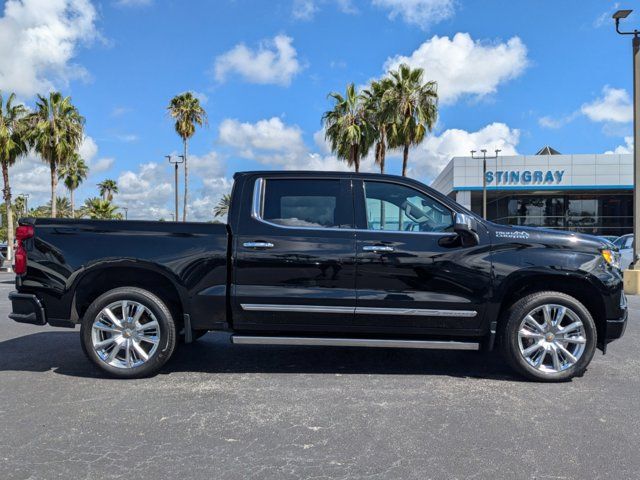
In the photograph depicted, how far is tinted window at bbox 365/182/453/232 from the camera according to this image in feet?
14.9

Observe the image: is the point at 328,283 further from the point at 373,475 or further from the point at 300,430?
the point at 373,475

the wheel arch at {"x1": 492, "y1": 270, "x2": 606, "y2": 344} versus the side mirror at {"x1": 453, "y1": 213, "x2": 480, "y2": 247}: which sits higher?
the side mirror at {"x1": 453, "y1": 213, "x2": 480, "y2": 247}

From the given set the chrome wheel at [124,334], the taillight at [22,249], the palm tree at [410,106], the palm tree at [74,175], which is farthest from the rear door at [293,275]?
the palm tree at [74,175]

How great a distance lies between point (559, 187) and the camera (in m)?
35.4

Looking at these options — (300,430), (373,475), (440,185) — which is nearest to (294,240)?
(300,430)

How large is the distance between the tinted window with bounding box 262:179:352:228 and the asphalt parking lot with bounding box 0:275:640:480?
1478 millimetres

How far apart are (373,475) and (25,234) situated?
3.81 meters

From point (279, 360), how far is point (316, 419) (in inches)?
65.4

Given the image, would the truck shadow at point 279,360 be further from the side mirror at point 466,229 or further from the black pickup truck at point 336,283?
the side mirror at point 466,229

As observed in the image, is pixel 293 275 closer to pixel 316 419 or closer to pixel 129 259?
pixel 316 419

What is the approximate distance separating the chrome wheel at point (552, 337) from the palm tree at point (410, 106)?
2048 centimetres

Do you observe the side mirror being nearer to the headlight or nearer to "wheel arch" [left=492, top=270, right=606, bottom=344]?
"wheel arch" [left=492, top=270, right=606, bottom=344]

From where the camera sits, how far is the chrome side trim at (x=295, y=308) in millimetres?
4367

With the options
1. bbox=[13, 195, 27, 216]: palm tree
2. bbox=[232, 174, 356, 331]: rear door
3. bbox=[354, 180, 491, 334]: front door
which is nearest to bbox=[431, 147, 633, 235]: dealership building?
bbox=[354, 180, 491, 334]: front door
